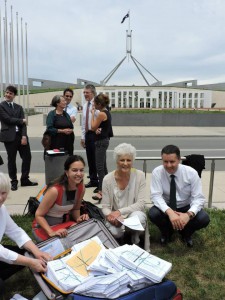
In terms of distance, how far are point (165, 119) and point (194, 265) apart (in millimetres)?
20213

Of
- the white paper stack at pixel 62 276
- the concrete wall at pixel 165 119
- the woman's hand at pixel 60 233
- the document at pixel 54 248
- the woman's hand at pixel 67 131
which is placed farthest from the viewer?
the concrete wall at pixel 165 119

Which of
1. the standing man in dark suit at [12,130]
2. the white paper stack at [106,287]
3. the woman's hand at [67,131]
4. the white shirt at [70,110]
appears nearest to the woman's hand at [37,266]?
the white paper stack at [106,287]

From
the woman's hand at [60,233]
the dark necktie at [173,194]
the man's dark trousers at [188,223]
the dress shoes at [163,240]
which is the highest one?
the dark necktie at [173,194]

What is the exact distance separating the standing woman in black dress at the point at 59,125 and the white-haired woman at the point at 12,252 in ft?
9.17

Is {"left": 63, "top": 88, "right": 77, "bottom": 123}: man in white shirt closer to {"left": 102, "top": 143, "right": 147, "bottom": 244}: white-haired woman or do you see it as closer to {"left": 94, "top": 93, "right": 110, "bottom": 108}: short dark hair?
{"left": 94, "top": 93, "right": 110, "bottom": 108}: short dark hair

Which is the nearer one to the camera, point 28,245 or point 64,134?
point 28,245

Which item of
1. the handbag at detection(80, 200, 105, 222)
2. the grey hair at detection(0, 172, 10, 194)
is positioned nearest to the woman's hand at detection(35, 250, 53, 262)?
the grey hair at detection(0, 172, 10, 194)

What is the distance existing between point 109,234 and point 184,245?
1170 millimetres

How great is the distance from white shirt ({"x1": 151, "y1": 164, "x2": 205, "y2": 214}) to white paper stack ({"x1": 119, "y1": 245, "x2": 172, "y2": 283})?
1249 mm

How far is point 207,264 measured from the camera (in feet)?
11.4

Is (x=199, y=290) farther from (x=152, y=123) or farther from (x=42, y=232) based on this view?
(x=152, y=123)

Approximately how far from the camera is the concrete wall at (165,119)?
23.0m

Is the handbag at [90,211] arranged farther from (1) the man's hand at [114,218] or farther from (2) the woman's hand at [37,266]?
(2) the woman's hand at [37,266]

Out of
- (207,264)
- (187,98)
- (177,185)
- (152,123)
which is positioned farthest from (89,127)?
(187,98)
